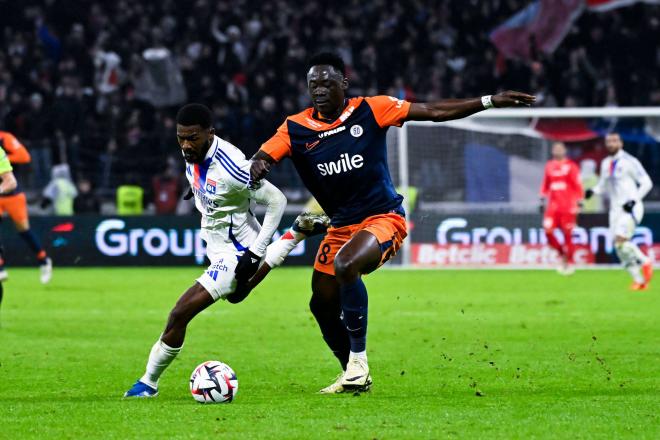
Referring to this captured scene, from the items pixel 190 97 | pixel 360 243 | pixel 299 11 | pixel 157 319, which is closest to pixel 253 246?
pixel 360 243

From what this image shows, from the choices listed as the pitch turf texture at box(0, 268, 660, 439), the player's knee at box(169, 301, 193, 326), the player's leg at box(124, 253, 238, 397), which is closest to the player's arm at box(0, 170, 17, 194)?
the pitch turf texture at box(0, 268, 660, 439)

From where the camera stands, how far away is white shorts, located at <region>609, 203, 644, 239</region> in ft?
58.8

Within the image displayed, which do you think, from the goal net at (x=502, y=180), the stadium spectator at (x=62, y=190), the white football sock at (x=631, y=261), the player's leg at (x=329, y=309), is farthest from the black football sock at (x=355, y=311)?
the stadium spectator at (x=62, y=190)

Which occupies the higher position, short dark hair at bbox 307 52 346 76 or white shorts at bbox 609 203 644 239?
short dark hair at bbox 307 52 346 76

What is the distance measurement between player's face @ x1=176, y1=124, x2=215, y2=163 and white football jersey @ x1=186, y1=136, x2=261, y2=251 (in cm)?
10

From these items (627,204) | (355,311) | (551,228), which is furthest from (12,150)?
(551,228)

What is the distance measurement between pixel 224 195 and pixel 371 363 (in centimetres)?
260

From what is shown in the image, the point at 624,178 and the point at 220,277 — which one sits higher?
the point at 220,277

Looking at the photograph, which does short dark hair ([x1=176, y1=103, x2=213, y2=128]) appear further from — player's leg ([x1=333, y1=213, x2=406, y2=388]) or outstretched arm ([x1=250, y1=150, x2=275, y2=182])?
player's leg ([x1=333, y1=213, x2=406, y2=388])

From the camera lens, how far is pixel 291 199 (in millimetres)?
23719

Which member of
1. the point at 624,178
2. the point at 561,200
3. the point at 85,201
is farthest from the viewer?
the point at 85,201

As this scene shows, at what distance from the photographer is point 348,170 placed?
8109 mm

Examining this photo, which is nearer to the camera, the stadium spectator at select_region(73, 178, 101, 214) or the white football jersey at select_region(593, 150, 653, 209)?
the white football jersey at select_region(593, 150, 653, 209)

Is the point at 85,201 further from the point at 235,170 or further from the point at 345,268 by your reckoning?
the point at 345,268
